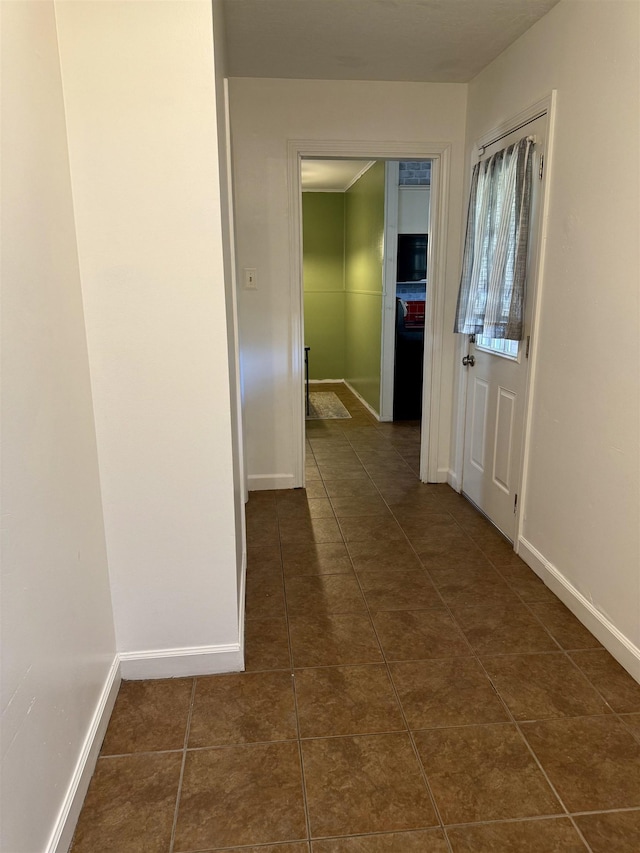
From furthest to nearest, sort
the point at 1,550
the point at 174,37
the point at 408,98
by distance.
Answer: the point at 408,98 → the point at 174,37 → the point at 1,550

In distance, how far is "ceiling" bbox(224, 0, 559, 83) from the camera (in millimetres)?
2482

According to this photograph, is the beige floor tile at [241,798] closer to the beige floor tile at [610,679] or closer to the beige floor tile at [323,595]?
the beige floor tile at [323,595]

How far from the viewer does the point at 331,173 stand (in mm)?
6387

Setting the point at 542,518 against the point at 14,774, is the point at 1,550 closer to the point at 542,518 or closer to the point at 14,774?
the point at 14,774

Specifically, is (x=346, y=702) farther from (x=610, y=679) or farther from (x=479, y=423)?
(x=479, y=423)

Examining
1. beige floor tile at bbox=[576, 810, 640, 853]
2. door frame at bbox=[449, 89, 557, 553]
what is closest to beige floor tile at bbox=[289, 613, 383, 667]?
beige floor tile at bbox=[576, 810, 640, 853]

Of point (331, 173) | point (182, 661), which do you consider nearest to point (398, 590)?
point (182, 661)

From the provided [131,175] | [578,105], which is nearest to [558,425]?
[578,105]

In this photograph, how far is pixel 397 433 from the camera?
17.3 feet

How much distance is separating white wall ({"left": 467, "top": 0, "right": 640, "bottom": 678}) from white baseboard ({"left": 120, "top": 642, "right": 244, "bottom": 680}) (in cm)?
136

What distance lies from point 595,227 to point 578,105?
50 centimetres

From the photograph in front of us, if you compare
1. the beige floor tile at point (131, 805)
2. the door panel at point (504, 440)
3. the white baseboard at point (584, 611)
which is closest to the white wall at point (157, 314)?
the beige floor tile at point (131, 805)

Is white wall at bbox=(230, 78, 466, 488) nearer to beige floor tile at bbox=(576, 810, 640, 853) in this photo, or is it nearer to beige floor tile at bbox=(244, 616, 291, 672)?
beige floor tile at bbox=(244, 616, 291, 672)

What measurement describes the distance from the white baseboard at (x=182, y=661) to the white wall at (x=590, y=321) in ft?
4.46
